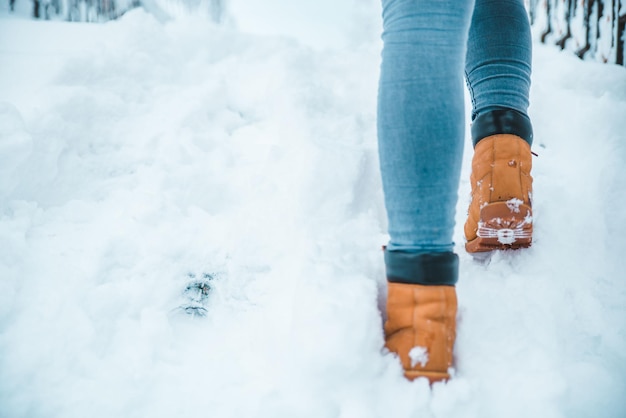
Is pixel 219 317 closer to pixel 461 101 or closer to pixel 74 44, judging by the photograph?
pixel 461 101

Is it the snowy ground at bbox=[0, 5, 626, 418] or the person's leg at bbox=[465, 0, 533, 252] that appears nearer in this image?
the snowy ground at bbox=[0, 5, 626, 418]

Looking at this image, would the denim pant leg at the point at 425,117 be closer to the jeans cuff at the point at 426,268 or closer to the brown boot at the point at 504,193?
the jeans cuff at the point at 426,268

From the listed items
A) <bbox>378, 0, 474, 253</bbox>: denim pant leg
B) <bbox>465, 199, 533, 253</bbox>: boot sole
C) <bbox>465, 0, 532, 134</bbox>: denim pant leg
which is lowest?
<bbox>465, 199, 533, 253</bbox>: boot sole

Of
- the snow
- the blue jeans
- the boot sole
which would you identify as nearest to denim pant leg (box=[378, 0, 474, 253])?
the blue jeans

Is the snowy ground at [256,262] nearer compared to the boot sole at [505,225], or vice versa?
the snowy ground at [256,262]

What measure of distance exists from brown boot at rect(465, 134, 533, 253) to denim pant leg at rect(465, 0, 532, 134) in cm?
8

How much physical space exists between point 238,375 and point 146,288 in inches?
11.2

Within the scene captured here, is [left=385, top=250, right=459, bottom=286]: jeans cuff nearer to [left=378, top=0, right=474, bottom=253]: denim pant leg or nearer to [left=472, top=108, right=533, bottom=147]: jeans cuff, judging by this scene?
[left=378, top=0, right=474, bottom=253]: denim pant leg

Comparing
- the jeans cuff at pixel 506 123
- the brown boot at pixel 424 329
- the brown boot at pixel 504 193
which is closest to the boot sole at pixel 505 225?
the brown boot at pixel 504 193

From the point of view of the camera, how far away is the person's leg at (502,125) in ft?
2.58

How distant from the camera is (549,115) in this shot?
4.66 ft

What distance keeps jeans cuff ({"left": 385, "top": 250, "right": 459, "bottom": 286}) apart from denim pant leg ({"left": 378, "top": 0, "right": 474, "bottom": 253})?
0.01 m

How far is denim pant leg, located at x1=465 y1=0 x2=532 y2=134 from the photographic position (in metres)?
0.80

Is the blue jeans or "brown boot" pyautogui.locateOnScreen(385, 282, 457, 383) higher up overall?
the blue jeans
